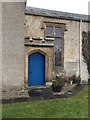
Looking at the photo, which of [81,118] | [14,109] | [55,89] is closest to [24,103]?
[14,109]

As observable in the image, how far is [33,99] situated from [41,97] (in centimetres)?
68

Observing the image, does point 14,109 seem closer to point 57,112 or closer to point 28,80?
point 57,112

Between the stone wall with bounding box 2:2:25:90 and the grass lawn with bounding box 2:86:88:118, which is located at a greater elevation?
the stone wall with bounding box 2:2:25:90

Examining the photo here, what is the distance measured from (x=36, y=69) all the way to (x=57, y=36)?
12.3ft

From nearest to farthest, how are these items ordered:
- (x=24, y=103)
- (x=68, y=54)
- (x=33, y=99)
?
(x=24, y=103)
(x=33, y=99)
(x=68, y=54)

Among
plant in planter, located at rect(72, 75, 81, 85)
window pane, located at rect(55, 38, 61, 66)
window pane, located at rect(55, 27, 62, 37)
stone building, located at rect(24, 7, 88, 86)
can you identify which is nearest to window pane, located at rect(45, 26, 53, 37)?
stone building, located at rect(24, 7, 88, 86)

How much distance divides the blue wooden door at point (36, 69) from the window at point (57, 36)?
2.15 m

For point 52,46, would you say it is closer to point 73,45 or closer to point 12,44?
point 73,45

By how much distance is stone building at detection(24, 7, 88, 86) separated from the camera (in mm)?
14414

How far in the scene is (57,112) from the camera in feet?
25.7

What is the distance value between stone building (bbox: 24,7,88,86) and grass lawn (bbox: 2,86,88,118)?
4.64 m

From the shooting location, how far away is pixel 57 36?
54.9 ft

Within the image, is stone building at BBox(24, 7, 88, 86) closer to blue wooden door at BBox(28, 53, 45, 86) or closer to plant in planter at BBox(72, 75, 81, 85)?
blue wooden door at BBox(28, 53, 45, 86)

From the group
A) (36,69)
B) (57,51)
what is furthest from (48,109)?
(57,51)
